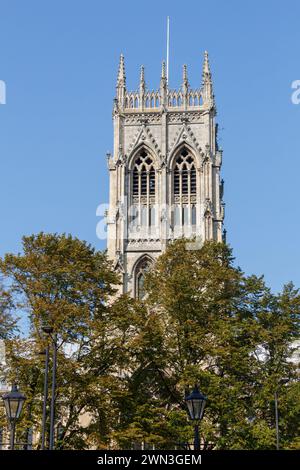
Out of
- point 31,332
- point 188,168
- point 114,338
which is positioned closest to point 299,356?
point 114,338

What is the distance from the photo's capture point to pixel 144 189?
67125 mm

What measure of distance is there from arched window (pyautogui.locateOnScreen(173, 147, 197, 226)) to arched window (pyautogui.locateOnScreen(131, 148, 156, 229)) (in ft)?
5.95

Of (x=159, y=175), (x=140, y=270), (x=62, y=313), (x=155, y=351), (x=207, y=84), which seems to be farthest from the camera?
(x=207, y=84)

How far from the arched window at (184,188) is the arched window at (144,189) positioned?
5.95 ft

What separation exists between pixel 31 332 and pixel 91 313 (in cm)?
318

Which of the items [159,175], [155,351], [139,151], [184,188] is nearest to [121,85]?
[139,151]

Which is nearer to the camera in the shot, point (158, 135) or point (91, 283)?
point (91, 283)

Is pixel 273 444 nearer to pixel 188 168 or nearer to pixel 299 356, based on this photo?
pixel 299 356

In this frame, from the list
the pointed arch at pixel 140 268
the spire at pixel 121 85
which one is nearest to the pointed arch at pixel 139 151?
the spire at pixel 121 85

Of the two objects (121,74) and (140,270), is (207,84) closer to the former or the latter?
(121,74)

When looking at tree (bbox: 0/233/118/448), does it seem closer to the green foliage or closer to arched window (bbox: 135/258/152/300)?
the green foliage

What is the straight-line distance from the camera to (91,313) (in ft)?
129

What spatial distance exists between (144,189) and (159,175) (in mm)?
1602

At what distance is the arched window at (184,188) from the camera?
216 ft
